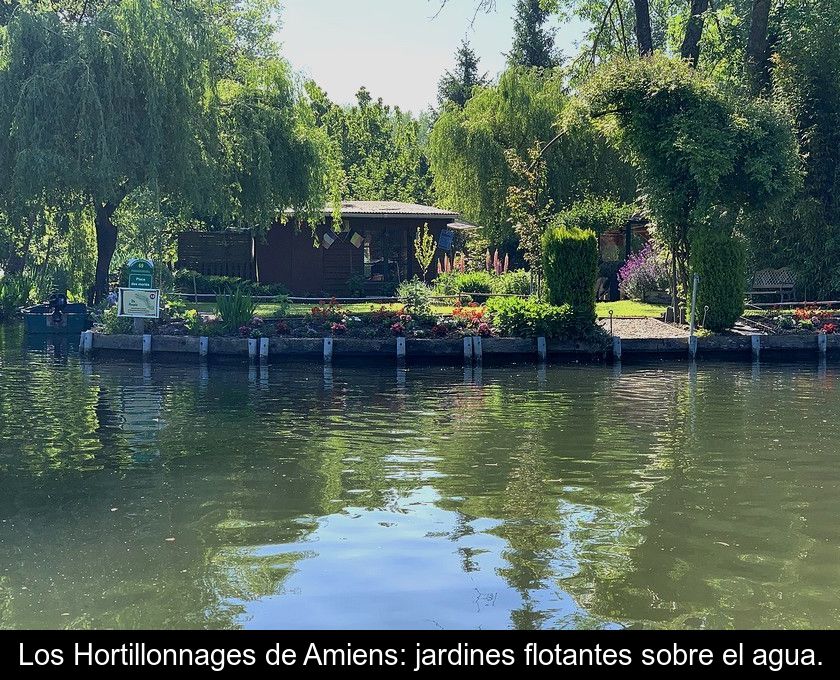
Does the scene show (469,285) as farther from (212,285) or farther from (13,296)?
(13,296)

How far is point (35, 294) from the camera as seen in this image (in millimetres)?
33125

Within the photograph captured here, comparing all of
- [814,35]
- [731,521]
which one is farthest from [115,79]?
[731,521]

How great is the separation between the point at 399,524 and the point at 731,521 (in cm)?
289

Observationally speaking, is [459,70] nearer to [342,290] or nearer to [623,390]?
[342,290]

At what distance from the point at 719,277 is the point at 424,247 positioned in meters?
11.7

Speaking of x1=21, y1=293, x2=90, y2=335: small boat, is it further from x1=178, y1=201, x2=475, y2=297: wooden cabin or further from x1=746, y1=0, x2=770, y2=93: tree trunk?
x1=746, y1=0, x2=770, y2=93: tree trunk

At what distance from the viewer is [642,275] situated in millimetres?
31547

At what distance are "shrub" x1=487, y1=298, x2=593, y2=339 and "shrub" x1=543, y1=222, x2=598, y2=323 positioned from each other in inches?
11.0

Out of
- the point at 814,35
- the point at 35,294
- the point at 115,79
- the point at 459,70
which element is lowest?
the point at 35,294

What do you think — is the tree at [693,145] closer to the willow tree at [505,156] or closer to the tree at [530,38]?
the willow tree at [505,156]

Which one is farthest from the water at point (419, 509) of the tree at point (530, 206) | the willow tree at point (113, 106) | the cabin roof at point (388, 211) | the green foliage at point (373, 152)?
the green foliage at point (373, 152)

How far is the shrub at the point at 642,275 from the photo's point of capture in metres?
31.1

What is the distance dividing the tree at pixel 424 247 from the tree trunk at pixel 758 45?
1050 cm

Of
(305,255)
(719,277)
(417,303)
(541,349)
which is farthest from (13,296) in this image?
(719,277)
